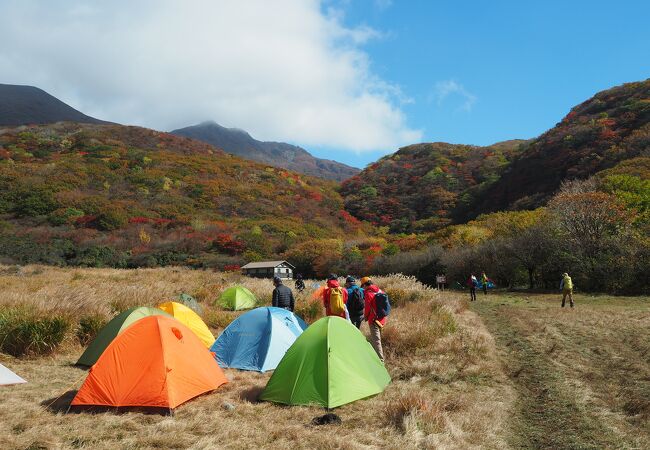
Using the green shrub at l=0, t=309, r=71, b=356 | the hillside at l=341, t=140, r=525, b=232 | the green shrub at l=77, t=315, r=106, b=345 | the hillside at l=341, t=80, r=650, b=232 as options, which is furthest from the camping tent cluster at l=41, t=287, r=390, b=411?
the hillside at l=341, t=140, r=525, b=232

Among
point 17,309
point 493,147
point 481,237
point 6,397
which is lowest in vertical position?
point 6,397

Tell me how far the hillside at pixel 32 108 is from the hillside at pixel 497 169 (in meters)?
74.4

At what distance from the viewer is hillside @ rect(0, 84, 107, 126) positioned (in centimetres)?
9777

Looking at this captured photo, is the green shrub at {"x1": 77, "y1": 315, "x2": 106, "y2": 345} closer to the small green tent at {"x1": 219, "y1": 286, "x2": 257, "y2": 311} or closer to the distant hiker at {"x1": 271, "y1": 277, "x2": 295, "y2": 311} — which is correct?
the distant hiker at {"x1": 271, "y1": 277, "x2": 295, "y2": 311}

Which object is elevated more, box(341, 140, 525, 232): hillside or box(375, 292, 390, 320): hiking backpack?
box(341, 140, 525, 232): hillside

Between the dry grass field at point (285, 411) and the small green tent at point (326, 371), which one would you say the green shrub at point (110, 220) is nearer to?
the dry grass field at point (285, 411)

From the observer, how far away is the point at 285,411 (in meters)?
6.14

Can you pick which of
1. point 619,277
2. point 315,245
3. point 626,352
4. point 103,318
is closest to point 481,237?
point 619,277

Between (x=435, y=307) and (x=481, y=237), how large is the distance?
23.3m

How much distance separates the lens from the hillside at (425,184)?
63.3 m

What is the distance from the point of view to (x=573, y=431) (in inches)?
216

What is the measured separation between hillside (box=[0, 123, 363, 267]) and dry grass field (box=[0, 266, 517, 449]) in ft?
107

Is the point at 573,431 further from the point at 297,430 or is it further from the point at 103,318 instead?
the point at 103,318

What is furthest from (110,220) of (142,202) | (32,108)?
(32,108)
